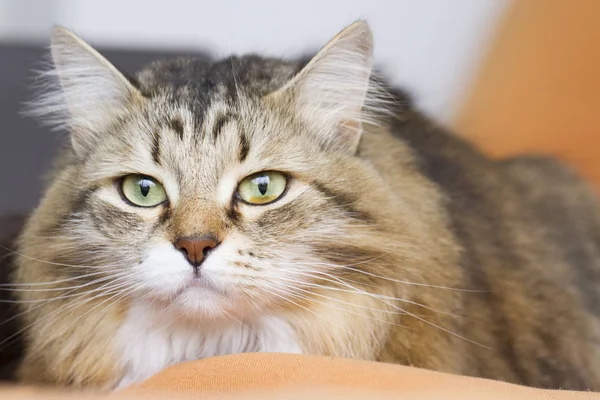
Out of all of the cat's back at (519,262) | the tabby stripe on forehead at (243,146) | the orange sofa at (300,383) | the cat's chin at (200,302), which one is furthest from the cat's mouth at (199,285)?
the cat's back at (519,262)

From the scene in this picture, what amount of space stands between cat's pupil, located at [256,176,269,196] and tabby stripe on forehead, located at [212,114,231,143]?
0.33 feet

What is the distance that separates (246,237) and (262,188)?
12 centimetres

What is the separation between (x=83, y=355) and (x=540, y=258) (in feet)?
3.24

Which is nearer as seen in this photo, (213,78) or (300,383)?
(300,383)

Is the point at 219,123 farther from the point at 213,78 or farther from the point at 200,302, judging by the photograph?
the point at 200,302

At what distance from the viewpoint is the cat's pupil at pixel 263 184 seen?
1.14 m

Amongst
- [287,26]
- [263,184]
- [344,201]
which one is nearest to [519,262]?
[344,201]

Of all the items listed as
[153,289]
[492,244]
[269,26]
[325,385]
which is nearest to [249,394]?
[325,385]

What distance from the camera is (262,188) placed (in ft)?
3.74

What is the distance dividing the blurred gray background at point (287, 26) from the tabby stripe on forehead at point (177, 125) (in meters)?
1.15

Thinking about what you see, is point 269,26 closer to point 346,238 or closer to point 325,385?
point 346,238

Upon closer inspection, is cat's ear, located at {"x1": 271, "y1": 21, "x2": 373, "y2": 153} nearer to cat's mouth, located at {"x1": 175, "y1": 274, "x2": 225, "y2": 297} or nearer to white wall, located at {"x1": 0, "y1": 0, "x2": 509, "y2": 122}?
cat's mouth, located at {"x1": 175, "y1": 274, "x2": 225, "y2": 297}

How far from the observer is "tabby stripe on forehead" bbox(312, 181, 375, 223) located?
1.16 m

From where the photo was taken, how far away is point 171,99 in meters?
1.20
